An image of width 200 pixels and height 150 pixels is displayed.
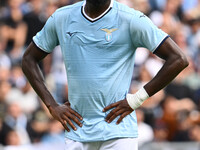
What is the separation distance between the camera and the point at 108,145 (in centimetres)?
367

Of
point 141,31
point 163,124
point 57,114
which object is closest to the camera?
point 141,31

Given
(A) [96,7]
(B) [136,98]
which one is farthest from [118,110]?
(A) [96,7]

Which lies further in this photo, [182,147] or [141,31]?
[182,147]

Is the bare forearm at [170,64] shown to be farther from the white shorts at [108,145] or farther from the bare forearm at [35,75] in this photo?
the bare forearm at [35,75]

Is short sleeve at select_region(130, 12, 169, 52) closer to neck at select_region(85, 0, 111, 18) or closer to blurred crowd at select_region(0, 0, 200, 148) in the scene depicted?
neck at select_region(85, 0, 111, 18)

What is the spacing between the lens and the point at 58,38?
3.91 meters

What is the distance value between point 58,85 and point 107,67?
538cm

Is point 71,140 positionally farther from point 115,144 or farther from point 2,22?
point 2,22

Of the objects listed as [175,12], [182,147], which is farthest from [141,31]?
[175,12]

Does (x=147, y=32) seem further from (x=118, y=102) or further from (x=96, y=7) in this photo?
(x=118, y=102)

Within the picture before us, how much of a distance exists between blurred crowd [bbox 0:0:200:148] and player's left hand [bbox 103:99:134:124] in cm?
430

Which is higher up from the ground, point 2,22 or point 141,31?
point 141,31

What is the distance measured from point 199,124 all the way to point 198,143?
0.87 m

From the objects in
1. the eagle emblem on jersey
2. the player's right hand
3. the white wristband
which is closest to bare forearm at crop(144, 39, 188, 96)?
the white wristband
